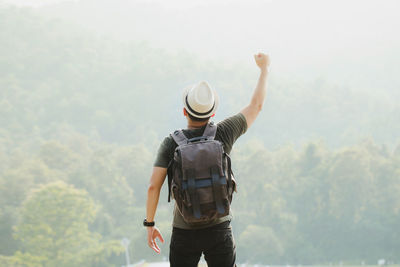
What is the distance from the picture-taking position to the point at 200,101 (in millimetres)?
1589

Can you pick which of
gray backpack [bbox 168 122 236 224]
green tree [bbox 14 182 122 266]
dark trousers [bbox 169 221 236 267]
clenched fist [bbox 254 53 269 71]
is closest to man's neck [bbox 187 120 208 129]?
gray backpack [bbox 168 122 236 224]

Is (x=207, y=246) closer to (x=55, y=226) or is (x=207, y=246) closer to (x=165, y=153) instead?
(x=165, y=153)

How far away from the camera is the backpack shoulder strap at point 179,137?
1.58 meters

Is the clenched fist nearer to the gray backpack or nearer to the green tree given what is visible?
the gray backpack

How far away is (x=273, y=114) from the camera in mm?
65000

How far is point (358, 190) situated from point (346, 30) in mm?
53548

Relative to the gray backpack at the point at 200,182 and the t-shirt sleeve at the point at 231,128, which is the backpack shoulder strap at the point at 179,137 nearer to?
the gray backpack at the point at 200,182

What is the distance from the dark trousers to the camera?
5.17 ft

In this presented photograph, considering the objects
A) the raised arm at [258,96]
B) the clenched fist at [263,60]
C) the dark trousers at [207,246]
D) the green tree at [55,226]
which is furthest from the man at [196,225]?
the green tree at [55,226]

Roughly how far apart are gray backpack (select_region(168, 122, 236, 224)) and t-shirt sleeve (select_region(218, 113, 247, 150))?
121 millimetres

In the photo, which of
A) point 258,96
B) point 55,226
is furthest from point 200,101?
point 55,226

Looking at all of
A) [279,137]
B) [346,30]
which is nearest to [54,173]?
[279,137]

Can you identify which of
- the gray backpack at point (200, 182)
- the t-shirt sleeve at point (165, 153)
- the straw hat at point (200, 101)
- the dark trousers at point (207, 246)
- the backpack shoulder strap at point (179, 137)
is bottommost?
the dark trousers at point (207, 246)

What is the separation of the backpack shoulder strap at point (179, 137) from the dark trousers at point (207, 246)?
0.30 m
